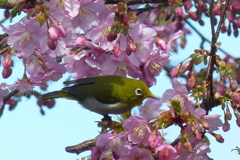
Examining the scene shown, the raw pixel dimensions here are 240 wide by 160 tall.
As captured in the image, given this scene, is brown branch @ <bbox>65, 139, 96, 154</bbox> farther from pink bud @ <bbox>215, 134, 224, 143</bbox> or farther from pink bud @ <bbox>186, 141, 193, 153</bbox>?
pink bud @ <bbox>215, 134, 224, 143</bbox>

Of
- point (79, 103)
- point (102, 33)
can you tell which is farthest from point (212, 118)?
point (79, 103)

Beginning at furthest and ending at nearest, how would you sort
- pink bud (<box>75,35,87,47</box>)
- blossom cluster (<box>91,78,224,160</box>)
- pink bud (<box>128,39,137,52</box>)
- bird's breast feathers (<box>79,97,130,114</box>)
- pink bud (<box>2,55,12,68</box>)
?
bird's breast feathers (<box>79,97,130,114</box>) < pink bud (<box>75,35,87,47</box>) < pink bud (<box>2,55,12,68</box>) < pink bud (<box>128,39,137,52</box>) < blossom cluster (<box>91,78,224,160</box>)

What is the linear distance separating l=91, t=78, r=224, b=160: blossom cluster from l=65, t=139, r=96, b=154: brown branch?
14cm

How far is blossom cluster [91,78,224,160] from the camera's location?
3.96 metres

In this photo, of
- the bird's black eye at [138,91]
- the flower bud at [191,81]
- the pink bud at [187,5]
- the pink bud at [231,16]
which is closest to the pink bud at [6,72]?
the bird's black eye at [138,91]

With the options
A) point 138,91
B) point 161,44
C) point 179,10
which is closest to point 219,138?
point 161,44

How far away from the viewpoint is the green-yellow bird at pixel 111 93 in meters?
5.55

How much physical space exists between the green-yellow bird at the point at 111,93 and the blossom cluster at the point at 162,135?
1.16m

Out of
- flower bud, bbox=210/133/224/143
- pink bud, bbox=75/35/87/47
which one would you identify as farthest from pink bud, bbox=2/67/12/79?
flower bud, bbox=210/133/224/143

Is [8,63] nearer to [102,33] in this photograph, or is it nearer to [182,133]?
[102,33]

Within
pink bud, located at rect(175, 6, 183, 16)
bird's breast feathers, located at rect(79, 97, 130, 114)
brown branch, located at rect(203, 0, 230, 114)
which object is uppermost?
pink bud, located at rect(175, 6, 183, 16)

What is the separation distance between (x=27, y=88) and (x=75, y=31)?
0.86 meters

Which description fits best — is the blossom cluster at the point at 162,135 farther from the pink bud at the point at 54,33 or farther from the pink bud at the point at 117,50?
the pink bud at the point at 54,33

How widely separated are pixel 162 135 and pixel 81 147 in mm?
836
